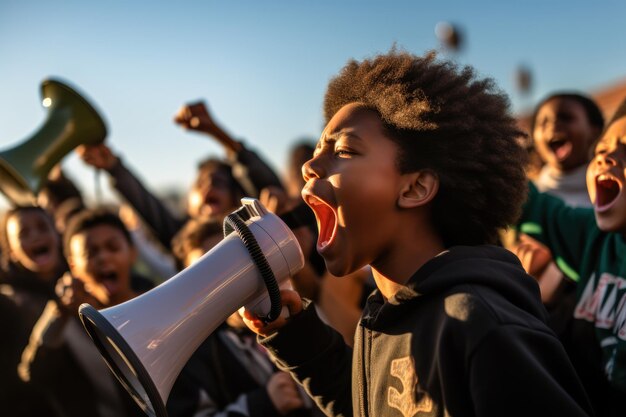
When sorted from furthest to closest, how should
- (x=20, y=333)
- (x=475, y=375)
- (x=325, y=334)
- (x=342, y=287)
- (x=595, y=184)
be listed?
(x=20, y=333) < (x=342, y=287) < (x=595, y=184) < (x=325, y=334) < (x=475, y=375)

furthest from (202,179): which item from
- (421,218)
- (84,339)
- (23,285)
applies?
(421,218)

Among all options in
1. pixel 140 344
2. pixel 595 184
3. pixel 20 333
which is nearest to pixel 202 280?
pixel 140 344

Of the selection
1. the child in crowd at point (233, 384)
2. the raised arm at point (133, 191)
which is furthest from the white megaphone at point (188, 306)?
the raised arm at point (133, 191)

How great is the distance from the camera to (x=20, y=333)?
3.34 metres

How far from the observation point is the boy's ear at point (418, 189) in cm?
145

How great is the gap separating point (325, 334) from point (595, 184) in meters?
0.96

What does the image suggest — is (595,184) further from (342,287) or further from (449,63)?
(342,287)

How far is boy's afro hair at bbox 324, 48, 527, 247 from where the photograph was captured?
4.73 ft

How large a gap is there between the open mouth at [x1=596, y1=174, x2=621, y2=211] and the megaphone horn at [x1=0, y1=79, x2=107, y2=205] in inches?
91.9

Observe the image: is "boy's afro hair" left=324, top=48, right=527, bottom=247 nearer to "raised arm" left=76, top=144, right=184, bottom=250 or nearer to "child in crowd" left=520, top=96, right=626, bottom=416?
"child in crowd" left=520, top=96, right=626, bottom=416

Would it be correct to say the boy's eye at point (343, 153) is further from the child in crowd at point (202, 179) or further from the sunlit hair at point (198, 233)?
the child in crowd at point (202, 179)

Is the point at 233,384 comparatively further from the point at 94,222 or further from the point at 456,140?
the point at 456,140

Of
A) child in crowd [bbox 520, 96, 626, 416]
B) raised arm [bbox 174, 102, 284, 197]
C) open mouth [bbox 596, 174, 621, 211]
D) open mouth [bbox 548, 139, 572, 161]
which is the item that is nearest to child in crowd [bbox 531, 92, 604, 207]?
open mouth [bbox 548, 139, 572, 161]

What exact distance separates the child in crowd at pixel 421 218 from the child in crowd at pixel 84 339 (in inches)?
65.3
